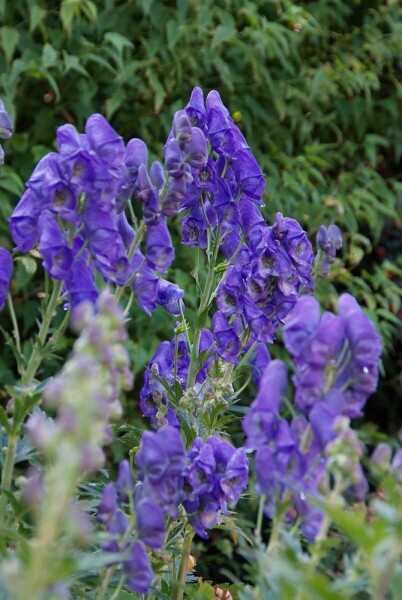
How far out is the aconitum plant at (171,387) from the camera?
108 centimetres

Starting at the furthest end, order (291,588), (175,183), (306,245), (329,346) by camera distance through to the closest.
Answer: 1. (306,245)
2. (175,183)
3. (329,346)
4. (291,588)

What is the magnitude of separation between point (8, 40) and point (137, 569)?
2406mm

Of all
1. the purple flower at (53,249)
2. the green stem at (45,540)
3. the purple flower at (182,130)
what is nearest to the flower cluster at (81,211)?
the purple flower at (53,249)

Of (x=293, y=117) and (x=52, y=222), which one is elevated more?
(x=52, y=222)

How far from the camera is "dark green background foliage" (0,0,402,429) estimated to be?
3510 millimetres

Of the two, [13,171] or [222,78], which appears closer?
[13,171]

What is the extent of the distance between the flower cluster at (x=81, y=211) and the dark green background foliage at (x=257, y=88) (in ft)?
5.27

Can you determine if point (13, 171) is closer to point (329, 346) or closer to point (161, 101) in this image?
point (161, 101)

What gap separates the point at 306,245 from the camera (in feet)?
6.52

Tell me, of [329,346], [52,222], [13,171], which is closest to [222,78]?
[13,171]

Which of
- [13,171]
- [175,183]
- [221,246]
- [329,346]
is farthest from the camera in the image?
[13,171]

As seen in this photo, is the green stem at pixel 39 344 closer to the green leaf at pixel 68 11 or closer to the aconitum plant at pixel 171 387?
the aconitum plant at pixel 171 387

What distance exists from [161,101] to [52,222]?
2109mm

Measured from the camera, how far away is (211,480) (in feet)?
5.57
